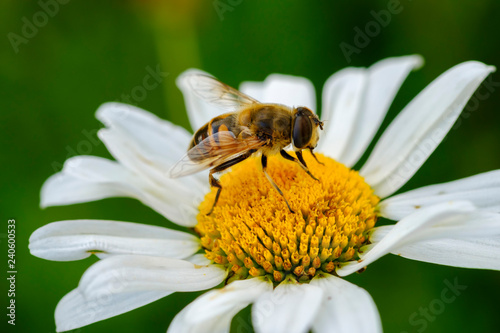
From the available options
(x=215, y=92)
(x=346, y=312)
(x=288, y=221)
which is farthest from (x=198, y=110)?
(x=346, y=312)

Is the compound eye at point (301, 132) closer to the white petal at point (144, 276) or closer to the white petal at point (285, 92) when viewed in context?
the white petal at point (144, 276)

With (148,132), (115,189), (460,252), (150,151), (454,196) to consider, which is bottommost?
(460,252)

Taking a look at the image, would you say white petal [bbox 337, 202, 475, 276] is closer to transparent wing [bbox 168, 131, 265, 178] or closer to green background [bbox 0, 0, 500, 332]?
transparent wing [bbox 168, 131, 265, 178]

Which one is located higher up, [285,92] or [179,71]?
[179,71]

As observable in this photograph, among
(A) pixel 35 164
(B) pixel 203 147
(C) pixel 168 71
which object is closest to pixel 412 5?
(C) pixel 168 71

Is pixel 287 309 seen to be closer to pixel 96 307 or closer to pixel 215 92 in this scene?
pixel 96 307
